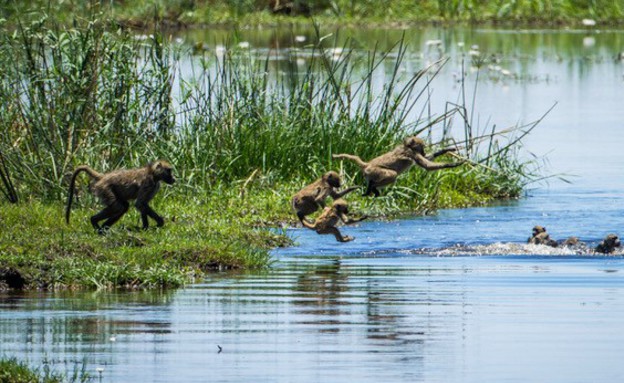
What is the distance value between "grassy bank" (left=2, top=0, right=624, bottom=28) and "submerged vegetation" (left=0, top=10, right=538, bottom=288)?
3126 cm

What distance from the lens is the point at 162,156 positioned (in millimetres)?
18219

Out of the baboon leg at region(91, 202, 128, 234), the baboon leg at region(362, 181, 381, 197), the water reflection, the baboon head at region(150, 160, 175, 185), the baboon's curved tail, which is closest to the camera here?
the water reflection

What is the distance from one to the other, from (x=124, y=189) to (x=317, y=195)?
1.78 metres

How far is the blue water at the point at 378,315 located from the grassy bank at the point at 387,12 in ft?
111

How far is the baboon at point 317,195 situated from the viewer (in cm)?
1534

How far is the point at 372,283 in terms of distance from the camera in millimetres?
13695

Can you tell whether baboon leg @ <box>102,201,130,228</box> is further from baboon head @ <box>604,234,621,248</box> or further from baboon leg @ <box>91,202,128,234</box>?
baboon head @ <box>604,234,621,248</box>

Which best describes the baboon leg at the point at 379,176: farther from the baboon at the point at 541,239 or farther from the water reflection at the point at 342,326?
the water reflection at the point at 342,326

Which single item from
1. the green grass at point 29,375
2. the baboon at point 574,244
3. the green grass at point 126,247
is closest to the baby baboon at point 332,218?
the green grass at point 126,247

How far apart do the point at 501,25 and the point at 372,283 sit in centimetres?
4233

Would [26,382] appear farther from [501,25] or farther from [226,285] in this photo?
[501,25]

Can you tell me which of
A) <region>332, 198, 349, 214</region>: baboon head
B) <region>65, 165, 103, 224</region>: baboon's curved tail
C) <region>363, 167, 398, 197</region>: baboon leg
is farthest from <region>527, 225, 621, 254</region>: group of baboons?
<region>65, 165, 103, 224</region>: baboon's curved tail

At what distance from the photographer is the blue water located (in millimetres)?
10094

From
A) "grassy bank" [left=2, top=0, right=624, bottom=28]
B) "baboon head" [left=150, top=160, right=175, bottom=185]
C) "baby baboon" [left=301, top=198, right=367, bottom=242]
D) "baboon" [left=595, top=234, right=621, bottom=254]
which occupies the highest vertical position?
"baboon head" [left=150, top=160, right=175, bottom=185]
